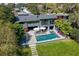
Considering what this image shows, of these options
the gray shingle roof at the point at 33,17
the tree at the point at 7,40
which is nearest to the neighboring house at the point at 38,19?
the gray shingle roof at the point at 33,17

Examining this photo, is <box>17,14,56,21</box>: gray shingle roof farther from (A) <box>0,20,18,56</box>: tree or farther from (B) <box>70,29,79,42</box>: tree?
(B) <box>70,29,79,42</box>: tree

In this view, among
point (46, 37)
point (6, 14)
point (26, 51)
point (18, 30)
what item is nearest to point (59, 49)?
point (46, 37)

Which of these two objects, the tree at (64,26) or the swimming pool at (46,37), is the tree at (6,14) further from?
the tree at (64,26)

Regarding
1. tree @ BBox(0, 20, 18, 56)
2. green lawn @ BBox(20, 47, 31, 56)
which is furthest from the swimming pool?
tree @ BBox(0, 20, 18, 56)

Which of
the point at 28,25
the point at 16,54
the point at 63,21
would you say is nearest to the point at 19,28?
the point at 28,25

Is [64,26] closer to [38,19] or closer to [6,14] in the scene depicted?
[38,19]

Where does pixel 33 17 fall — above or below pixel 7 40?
above
